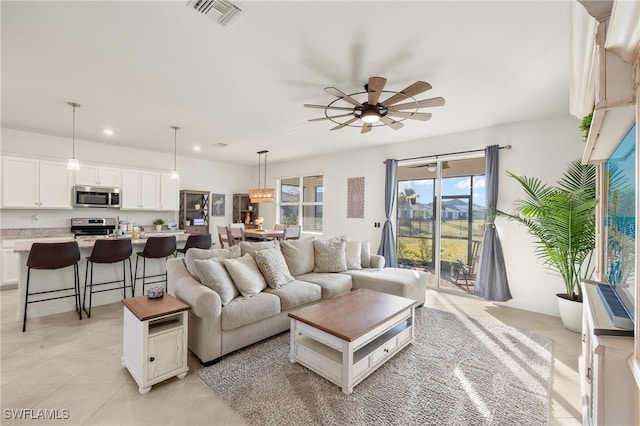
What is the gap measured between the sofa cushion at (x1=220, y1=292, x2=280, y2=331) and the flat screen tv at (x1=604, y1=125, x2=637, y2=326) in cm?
247

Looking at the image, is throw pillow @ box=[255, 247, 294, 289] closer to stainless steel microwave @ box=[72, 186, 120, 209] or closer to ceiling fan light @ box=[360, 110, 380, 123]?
ceiling fan light @ box=[360, 110, 380, 123]

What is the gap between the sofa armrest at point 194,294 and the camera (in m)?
2.34

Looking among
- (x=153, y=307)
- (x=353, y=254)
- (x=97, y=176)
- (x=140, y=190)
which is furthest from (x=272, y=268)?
(x=97, y=176)

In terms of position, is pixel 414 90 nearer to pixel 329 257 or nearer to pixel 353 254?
pixel 329 257

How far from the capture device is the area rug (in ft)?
6.07

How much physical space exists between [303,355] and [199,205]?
5.73m

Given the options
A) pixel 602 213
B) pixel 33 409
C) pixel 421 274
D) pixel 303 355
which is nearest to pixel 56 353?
pixel 33 409

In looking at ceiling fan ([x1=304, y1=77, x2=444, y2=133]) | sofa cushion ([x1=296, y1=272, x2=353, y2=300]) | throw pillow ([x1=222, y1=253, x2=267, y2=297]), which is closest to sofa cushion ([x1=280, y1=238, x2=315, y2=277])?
sofa cushion ([x1=296, y1=272, x2=353, y2=300])

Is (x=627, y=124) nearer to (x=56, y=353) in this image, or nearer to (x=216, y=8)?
(x=216, y=8)

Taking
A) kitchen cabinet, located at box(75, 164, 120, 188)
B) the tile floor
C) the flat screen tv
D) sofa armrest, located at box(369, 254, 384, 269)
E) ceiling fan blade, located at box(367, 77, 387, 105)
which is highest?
ceiling fan blade, located at box(367, 77, 387, 105)

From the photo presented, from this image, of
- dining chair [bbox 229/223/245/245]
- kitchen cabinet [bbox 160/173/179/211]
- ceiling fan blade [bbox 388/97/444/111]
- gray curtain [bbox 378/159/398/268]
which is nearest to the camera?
ceiling fan blade [bbox 388/97/444/111]

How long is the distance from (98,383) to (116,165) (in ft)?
16.3

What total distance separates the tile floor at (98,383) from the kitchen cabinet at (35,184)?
230cm

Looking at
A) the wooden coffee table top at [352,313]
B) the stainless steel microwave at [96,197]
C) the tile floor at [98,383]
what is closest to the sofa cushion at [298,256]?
the wooden coffee table top at [352,313]
